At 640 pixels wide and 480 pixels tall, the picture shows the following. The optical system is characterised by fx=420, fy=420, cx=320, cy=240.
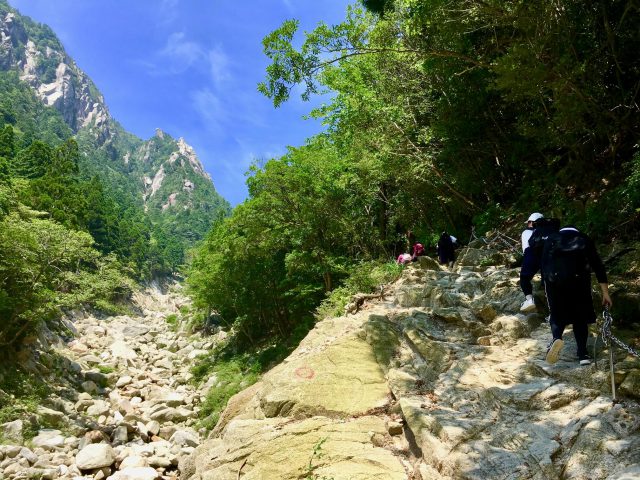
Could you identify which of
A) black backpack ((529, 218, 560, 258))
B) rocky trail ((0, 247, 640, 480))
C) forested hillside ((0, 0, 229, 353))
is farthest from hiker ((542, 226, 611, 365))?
forested hillside ((0, 0, 229, 353))

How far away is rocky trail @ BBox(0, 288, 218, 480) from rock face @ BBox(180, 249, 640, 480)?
16.1 ft

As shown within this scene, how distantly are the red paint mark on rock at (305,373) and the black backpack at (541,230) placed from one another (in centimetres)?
368

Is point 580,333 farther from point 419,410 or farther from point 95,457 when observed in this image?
point 95,457

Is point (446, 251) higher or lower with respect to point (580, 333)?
higher

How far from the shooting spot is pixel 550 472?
350cm

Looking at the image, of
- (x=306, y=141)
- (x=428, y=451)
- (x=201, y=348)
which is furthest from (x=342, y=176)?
(x=201, y=348)

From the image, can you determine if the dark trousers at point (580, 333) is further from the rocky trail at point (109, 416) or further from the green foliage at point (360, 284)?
the rocky trail at point (109, 416)

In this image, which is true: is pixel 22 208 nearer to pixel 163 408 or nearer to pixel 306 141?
pixel 163 408

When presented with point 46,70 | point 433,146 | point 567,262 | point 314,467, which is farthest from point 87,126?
point 567,262

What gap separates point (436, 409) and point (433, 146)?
37.2ft

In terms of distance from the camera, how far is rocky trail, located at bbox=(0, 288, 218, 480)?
33.5 ft

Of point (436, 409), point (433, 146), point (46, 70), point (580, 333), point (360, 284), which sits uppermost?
point (46, 70)

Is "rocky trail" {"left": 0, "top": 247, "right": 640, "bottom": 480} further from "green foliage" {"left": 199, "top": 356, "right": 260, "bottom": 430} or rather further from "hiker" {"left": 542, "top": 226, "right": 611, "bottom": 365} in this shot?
"green foliage" {"left": 199, "top": 356, "right": 260, "bottom": 430}

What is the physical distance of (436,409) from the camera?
487 cm
